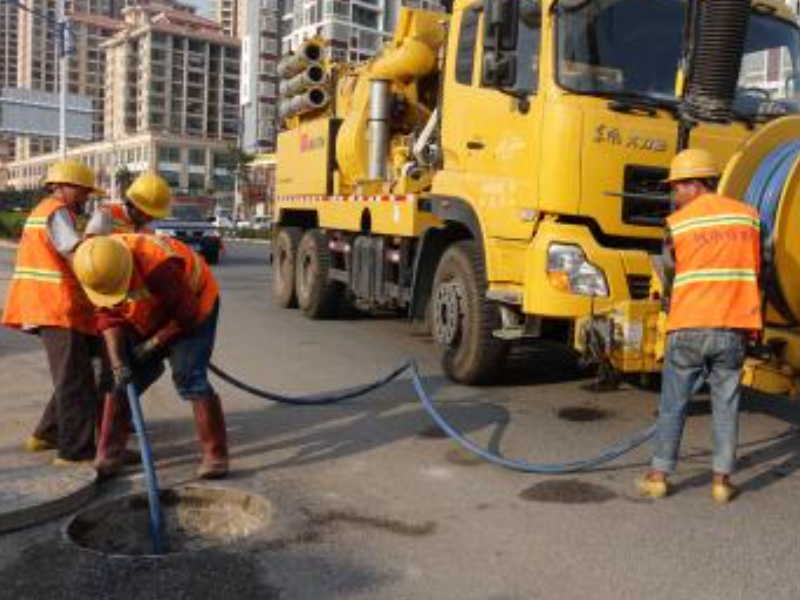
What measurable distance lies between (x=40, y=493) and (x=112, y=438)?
640mm

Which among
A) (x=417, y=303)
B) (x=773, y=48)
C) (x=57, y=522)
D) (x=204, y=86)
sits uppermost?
(x=204, y=86)

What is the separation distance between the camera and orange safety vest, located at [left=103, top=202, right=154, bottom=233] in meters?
5.96

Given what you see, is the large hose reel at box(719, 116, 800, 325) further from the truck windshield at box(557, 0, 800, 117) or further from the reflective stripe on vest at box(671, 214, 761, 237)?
the truck windshield at box(557, 0, 800, 117)

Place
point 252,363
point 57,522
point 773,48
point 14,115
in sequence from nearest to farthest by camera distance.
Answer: point 57,522 → point 773,48 → point 252,363 → point 14,115

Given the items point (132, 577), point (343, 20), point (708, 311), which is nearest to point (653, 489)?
point (708, 311)

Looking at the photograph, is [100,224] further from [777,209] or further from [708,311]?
[777,209]

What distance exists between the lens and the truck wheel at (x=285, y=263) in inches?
558

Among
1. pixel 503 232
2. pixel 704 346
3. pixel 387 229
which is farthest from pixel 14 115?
pixel 704 346

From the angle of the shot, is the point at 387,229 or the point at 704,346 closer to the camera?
the point at 704,346

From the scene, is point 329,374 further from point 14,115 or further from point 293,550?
point 14,115

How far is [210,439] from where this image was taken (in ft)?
18.7

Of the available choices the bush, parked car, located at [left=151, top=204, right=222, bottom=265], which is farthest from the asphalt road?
the bush

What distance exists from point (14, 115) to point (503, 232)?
36576mm

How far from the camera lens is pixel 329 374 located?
916cm
